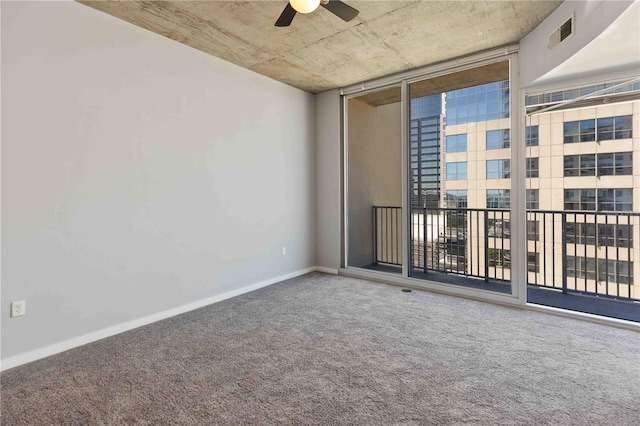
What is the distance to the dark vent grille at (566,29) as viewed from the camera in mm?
2449

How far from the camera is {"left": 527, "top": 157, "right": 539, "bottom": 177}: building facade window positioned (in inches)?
129

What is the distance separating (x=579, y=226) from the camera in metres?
3.63

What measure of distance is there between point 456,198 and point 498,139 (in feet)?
2.88

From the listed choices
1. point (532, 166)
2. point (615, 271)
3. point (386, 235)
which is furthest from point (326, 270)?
point (615, 271)

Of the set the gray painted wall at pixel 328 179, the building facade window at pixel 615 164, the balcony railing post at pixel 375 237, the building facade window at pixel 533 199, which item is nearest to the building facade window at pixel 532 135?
the building facade window at pixel 533 199

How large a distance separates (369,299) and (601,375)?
2000 millimetres

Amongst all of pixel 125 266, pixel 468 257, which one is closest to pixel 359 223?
pixel 468 257

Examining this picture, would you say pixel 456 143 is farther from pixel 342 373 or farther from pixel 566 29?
pixel 342 373

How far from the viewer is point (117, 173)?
8.91 feet

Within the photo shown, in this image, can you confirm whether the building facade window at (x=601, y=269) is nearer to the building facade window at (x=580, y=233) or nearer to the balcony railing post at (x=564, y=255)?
the balcony railing post at (x=564, y=255)

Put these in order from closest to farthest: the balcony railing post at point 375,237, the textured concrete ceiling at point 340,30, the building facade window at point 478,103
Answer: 1. the textured concrete ceiling at point 340,30
2. the building facade window at point 478,103
3. the balcony railing post at point 375,237

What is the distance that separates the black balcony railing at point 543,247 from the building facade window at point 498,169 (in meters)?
0.45

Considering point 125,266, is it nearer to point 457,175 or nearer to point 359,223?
point 359,223

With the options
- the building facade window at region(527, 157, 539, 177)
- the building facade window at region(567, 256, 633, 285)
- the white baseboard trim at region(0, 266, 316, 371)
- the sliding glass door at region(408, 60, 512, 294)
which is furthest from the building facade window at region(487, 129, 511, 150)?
the white baseboard trim at region(0, 266, 316, 371)
